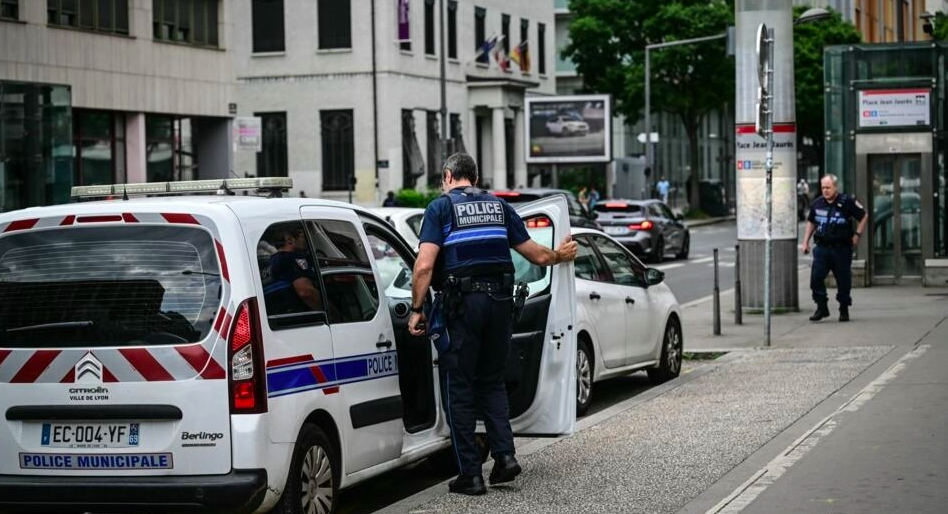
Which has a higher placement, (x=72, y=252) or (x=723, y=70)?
(x=723, y=70)

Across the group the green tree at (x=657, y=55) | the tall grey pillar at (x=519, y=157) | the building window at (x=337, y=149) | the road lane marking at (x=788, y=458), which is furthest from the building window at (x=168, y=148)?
the green tree at (x=657, y=55)

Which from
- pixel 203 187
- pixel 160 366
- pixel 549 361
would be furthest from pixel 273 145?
pixel 160 366

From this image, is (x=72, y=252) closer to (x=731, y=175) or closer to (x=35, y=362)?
(x=35, y=362)

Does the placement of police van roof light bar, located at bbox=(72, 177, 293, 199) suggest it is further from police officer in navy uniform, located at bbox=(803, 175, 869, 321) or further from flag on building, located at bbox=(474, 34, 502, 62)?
flag on building, located at bbox=(474, 34, 502, 62)

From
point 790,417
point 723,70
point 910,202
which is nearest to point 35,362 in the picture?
point 790,417

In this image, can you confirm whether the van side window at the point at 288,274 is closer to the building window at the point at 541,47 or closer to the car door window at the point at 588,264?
the car door window at the point at 588,264

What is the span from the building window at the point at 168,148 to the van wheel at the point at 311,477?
32.9m

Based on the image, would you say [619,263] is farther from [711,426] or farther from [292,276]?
[292,276]

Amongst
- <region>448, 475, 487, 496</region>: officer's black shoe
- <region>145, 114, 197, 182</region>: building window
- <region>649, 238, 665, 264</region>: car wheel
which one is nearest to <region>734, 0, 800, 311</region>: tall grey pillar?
<region>448, 475, 487, 496</region>: officer's black shoe

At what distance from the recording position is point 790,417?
36.8 feet

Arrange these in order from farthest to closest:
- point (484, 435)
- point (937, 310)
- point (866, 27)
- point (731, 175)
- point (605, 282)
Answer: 1. point (731, 175)
2. point (866, 27)
3. point (937, 310)
4. point (605, 282)
5. point (484, 435)

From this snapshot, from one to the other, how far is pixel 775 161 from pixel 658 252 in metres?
16.4

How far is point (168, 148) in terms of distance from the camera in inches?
1610

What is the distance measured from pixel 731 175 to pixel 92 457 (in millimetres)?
88027
